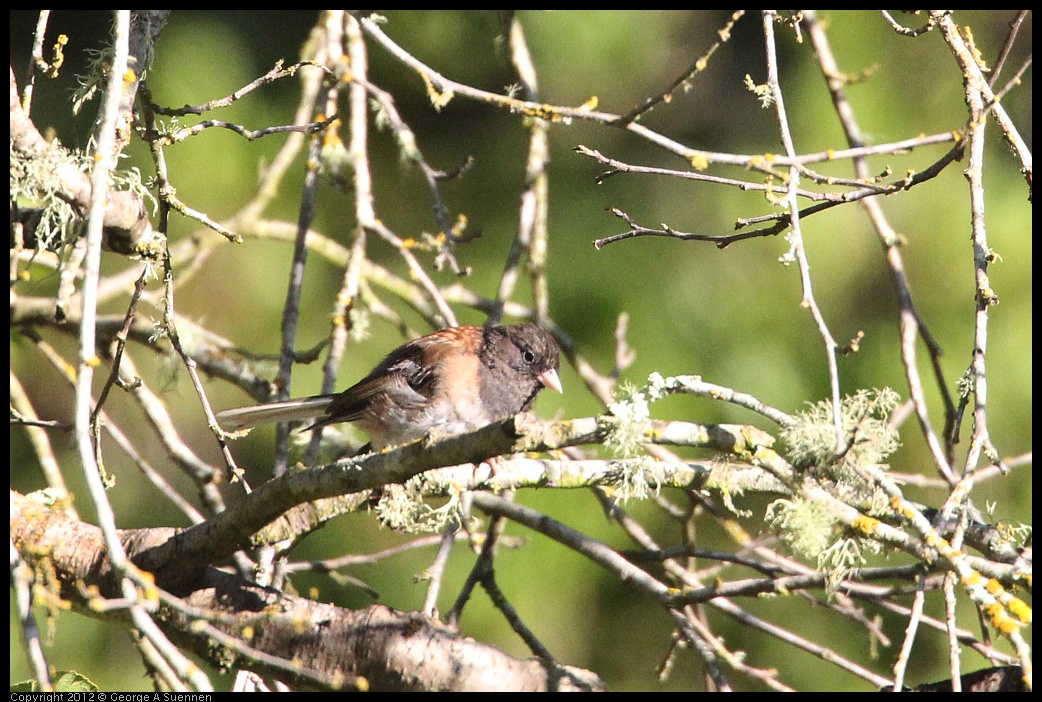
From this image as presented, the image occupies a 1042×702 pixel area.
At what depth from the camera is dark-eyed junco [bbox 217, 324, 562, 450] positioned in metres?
2.98

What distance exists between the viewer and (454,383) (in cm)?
301

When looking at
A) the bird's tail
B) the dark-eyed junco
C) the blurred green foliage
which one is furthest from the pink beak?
the bird's tail

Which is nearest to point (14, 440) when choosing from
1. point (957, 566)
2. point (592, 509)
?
point (592, 509)

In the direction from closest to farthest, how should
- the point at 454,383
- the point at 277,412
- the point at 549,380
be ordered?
the point at 277,412 < the point at 454,383 < the point at 549,380

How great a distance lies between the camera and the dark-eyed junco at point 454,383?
9.78 feet

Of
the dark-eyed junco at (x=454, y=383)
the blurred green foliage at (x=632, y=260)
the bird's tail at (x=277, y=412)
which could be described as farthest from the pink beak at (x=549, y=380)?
the bird's tail at (x=277, y=412)

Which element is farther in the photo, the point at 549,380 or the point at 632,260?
the point at 632,260

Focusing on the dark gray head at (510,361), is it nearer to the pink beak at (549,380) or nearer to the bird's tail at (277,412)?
the pink beak at (549,380)

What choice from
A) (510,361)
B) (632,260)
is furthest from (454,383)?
(632,260)

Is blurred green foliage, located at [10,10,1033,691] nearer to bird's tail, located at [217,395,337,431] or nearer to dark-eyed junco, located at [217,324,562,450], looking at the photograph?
dark-eyed junco, located at [217,324,562,450]

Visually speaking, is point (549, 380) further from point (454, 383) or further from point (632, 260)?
point (632, 260)

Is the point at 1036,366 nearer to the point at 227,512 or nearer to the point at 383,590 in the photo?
Answer: the point at 227,512

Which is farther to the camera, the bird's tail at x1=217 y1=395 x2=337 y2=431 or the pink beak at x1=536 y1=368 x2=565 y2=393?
the pink beak at x1=536 y1=368 x2=565 y2=393

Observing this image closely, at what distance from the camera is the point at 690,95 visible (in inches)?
154
